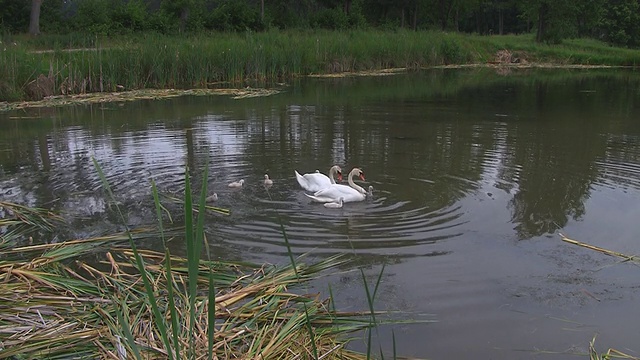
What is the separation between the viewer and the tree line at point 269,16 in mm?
35719

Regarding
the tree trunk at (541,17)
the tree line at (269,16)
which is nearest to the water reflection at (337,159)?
the tree line at (269,16)

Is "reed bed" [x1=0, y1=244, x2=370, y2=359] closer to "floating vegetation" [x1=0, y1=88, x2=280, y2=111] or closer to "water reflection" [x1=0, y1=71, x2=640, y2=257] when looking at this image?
"water reflection" [x1=0, y1=71, x2=640, y2=257]

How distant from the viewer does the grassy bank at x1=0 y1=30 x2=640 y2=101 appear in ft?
59.0

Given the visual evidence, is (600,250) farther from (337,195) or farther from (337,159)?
(337,159)

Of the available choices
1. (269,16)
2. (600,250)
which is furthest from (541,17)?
(600,250)

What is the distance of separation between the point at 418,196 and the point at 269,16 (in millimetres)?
36435

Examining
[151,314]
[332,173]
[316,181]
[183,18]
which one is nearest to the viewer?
[151,314]

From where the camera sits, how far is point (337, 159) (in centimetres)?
1033

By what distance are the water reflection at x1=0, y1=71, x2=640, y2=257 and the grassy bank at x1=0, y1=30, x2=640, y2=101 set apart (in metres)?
2.03

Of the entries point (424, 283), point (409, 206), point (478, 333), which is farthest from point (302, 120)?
point (478, 333)

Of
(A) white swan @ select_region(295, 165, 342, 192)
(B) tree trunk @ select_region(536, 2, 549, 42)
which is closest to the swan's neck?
(A) white swan @ select_region(295, 165, 342, 192)

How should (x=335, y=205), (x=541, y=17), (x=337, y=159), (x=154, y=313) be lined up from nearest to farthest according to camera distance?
(x=154, y=313) < (x=335, y=205) < (x=337, y=159) < (x=541, y=17)

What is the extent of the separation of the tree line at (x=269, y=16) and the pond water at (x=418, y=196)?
20616 mm

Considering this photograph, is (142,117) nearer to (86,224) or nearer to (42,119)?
(42,119)
